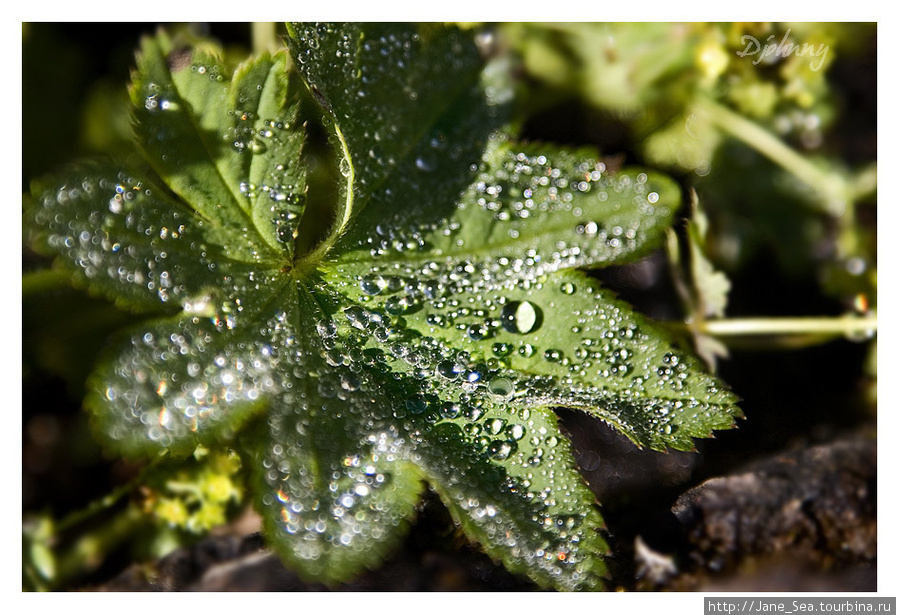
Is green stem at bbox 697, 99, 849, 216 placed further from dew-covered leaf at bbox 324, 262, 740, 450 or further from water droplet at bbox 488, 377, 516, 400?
water droplet at bbox 488, 377, 516, 400

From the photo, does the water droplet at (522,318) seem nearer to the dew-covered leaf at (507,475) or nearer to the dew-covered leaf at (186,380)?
the dew-covered leaf at (507,475)

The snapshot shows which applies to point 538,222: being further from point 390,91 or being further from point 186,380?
point 186,380

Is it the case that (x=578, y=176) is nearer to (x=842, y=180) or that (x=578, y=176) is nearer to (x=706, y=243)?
(x=706, y=243)

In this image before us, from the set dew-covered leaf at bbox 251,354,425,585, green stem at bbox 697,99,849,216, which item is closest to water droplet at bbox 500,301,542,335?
dew-covered leaf at bbox 251,354,425,585

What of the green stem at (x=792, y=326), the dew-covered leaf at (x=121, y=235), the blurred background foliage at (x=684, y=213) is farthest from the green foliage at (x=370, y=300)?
the green stem at (x=792, y=326)

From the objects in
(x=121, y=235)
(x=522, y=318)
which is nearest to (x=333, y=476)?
(x=522, y=318)
